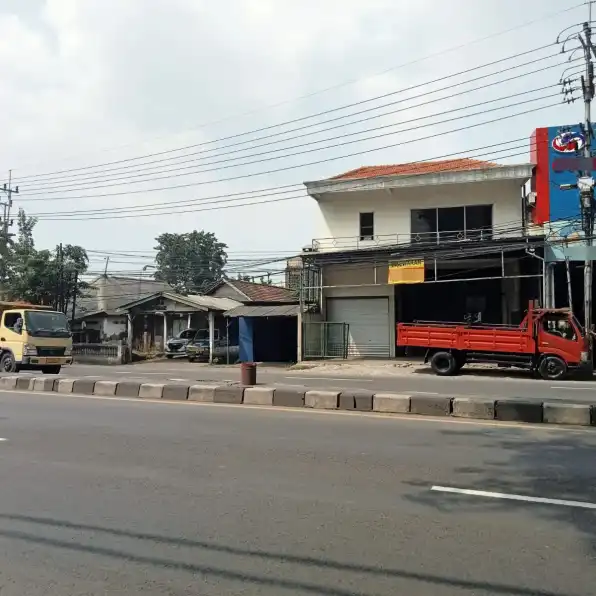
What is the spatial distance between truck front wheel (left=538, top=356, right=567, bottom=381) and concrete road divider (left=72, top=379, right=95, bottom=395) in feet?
40.6

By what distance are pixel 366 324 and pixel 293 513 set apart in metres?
21.9

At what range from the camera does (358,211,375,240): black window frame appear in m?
26.0

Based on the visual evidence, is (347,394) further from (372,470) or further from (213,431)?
(372,470)

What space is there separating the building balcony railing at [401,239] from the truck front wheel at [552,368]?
23.2ft

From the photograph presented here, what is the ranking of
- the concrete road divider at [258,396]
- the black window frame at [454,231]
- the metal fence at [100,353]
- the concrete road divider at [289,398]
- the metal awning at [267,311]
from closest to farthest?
the concrete road divider at [289,398] → the concrete road divider at [258,396] → the black window frame at [454,231] → the metal awning at [267,311] → the metal fence at [100,353]

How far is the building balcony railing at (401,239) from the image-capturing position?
23938 mm

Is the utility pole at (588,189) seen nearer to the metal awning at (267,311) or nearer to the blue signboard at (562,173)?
the blue signboard at (562,173)

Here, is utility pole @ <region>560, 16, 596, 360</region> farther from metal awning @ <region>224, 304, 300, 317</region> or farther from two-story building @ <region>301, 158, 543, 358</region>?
metal awning @ <region>224, 304, 300, 317</region>

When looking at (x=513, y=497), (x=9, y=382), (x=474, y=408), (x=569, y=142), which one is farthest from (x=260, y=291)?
(x=513, y=497)

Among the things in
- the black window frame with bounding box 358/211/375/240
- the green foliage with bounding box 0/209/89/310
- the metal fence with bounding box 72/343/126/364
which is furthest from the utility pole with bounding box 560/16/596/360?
the green foliage with bounding box 0/209/89/310

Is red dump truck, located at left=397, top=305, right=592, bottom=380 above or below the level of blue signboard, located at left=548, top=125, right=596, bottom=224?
below

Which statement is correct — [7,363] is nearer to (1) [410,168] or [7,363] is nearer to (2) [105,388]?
(2) [105,388]

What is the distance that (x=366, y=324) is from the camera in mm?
26406

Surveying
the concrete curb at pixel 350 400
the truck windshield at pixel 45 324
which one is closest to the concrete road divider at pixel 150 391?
the concrete curb at pixel 350 400
